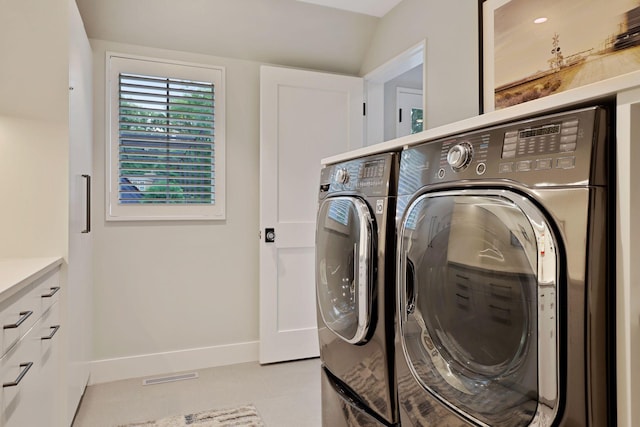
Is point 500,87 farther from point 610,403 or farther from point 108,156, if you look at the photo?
point 108,156

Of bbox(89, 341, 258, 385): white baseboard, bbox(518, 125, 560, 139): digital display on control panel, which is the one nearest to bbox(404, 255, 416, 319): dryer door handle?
bbox(518, 125, 560, 139): digital display on control panel

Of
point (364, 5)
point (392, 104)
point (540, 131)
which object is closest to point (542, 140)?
point (540, 131)

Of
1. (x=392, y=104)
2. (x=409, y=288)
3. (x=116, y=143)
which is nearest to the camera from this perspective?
(x=409, y=288)

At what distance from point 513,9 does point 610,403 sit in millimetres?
1890

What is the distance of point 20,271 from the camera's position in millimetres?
1580

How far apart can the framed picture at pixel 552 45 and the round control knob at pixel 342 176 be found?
0.97 metres

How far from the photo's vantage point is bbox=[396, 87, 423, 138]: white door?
149 inches

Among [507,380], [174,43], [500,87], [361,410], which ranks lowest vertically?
[361,410]

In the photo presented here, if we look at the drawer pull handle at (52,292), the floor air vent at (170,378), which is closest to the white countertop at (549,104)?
the drawer pull handle at (52,292)

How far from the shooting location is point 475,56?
2.33 meters

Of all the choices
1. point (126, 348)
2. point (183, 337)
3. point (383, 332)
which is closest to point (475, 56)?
point (383, 332)

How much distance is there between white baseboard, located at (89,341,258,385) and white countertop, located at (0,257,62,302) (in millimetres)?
1260

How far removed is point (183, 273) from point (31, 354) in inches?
62.3

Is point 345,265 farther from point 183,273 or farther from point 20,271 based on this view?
point 183,273
